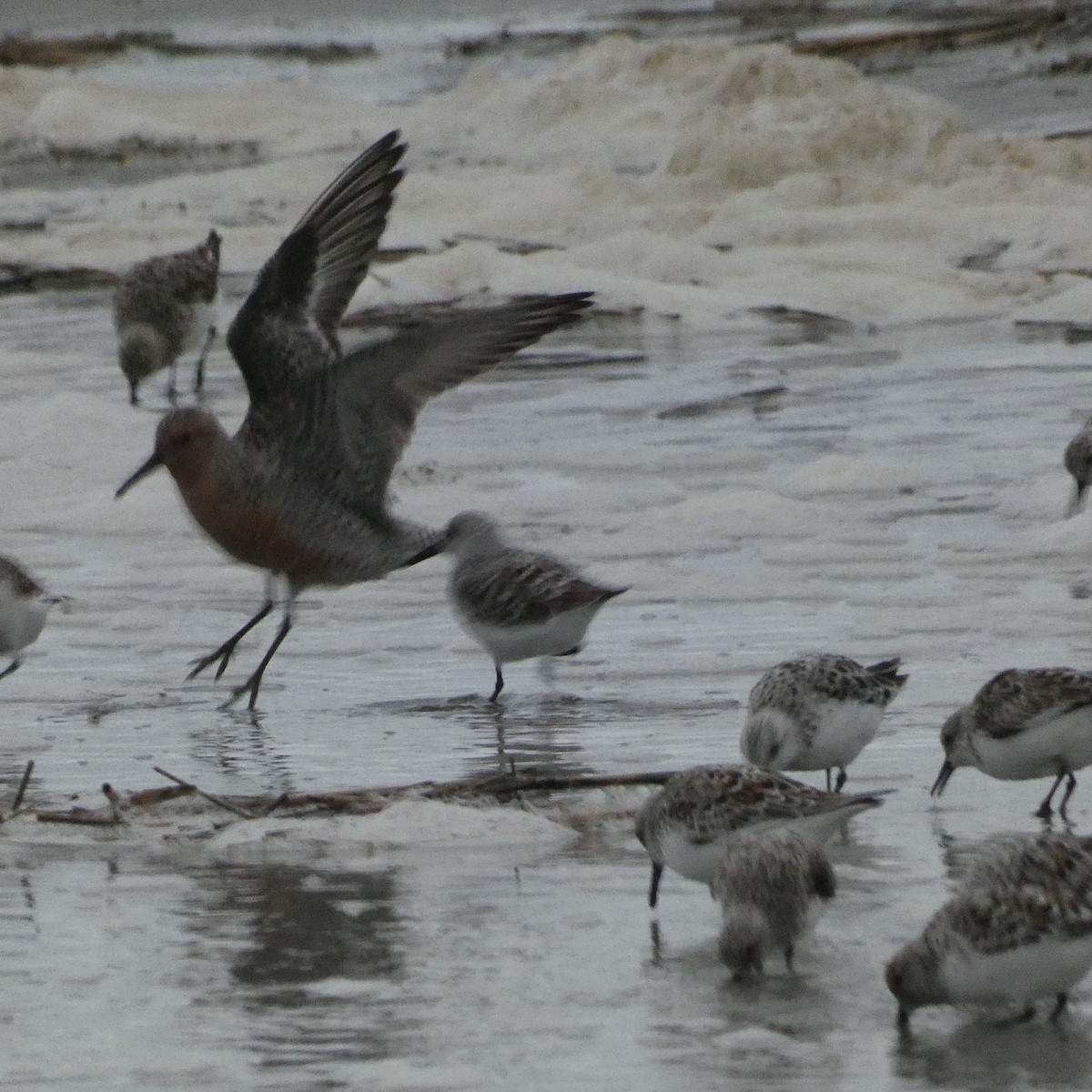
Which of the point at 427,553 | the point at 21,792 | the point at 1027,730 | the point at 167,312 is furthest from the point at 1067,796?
the point at 167,312

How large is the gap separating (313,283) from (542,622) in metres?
1.85

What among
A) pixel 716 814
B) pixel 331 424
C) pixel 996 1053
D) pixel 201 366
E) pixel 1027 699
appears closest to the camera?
pixel 996 1053

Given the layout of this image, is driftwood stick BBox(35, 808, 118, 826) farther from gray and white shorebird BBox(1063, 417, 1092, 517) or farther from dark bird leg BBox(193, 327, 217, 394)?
dark bird leg BBox(193, 327, 217, 394)

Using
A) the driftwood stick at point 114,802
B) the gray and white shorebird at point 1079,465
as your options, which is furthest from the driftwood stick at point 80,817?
the gray and white shorebird at point 1079,465

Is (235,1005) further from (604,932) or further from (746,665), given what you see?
(746,665)

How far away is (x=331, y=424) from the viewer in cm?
1001

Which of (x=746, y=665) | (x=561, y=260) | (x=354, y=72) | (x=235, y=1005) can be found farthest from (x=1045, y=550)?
(x=354, y=72)

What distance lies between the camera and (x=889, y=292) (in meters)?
18.0

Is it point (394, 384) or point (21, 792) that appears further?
point (394, 384)

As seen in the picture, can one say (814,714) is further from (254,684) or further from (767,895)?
(254,684)

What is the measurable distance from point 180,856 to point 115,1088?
176 centimetres

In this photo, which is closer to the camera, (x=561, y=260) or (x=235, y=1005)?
(x=235, y=1005)

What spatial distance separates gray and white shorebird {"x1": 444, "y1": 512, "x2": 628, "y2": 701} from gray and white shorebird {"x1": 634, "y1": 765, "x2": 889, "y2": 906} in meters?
2.43

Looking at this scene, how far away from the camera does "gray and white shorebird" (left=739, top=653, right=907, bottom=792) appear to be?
724 centimetres
